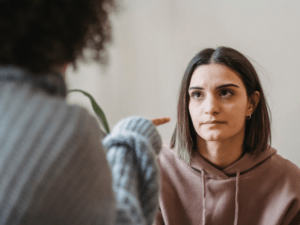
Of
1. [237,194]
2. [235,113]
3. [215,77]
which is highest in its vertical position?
[215,77]

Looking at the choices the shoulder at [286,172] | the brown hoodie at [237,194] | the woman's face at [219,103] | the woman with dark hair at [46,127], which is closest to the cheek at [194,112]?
the woman's face at [219,103]

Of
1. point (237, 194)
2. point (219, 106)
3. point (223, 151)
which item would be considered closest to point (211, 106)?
point (219, 106)

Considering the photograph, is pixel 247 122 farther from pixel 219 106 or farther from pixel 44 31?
pixel 44 31

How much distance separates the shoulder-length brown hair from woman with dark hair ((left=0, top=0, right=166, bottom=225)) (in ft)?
1.67

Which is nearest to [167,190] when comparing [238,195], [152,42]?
[238,195]

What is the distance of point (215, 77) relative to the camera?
2.37 ft

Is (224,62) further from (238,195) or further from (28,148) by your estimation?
(28,148)

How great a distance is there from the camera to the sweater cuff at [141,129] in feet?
1.48

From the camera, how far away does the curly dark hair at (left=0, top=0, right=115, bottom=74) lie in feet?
0.87

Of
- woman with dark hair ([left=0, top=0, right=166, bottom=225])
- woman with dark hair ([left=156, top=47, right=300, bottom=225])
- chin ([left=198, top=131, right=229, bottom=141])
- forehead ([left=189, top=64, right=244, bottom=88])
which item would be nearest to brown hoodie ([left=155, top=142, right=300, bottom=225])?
woman with dark hair ([left=156, top=47, right=300, bottom=225])

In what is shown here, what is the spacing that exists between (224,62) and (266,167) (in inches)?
13.3

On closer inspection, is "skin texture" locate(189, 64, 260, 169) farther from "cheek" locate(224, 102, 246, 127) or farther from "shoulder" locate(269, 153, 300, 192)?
"shoulder" locate(269, 153, 300, 192)

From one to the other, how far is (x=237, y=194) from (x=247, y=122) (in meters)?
0.23

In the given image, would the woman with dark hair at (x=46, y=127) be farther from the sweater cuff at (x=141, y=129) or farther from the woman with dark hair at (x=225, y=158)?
the woman with dark hair at (x=225, y=158)
